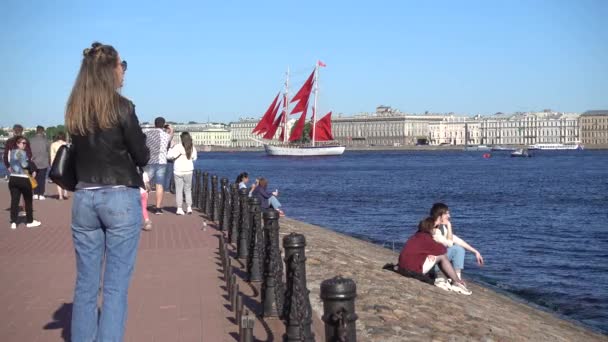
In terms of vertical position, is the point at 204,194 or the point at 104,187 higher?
the point at 104,187

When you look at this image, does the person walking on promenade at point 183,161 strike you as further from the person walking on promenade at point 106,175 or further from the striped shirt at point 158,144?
the person walking on promenade at point 106,175

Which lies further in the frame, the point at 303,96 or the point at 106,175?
the point at 303,96

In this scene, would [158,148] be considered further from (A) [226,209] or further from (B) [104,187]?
(B) [104,187]

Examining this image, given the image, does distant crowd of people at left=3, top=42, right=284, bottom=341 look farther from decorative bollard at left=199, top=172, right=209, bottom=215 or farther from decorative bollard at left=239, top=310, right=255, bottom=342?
decorative bollard at left=199, top=172, right=209, bottom=215

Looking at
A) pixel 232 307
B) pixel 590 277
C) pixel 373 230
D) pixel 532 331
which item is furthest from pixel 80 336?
pixel 373 230

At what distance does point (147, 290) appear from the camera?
6918 mm

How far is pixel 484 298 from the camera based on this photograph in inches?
392

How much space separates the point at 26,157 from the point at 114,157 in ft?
25.4

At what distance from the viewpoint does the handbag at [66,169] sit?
411 cm

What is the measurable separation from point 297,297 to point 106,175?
125cm

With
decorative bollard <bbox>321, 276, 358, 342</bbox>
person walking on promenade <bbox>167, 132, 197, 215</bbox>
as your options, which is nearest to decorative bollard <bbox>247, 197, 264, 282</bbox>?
decorative bollard <bbox>321, 276, 358, 342</bbox>

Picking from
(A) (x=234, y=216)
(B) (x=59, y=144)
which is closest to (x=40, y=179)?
(B) (x=59, y=144)

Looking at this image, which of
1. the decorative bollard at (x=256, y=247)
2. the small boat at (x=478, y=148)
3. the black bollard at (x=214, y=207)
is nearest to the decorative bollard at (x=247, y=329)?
the decorative bollard at (x=256, y=247)

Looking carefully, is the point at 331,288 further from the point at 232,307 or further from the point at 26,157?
the point at 26,157
